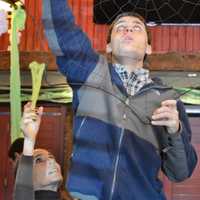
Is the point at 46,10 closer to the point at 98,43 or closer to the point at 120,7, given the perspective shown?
the point at 120,7

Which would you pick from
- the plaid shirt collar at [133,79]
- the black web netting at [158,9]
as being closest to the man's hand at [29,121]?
the plaid shirt collar at [133,79]

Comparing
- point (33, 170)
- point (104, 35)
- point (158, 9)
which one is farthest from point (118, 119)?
point (104, 35)

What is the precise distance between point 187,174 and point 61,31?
35 cm

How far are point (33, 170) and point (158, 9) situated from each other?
1.00 meters

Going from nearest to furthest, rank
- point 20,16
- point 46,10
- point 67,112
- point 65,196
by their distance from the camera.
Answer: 1. point 46,10
2. point 20,16
3. point 65,196
4. point 67,112

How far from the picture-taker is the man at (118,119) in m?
0.90

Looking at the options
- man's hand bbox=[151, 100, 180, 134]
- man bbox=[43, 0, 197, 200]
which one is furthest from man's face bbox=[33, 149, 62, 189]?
man's hand bbox=[151, 100, 180, 134]

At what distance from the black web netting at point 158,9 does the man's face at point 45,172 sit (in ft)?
2.15

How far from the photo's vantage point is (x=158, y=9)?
6.61 feet

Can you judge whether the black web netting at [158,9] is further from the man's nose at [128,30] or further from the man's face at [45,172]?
the man's nose at [128,30]

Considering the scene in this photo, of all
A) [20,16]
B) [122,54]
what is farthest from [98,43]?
[122,54]

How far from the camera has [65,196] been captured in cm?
179

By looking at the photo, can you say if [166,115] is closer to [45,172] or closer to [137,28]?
[137,28]

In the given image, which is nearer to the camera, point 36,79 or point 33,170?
point 36,79
